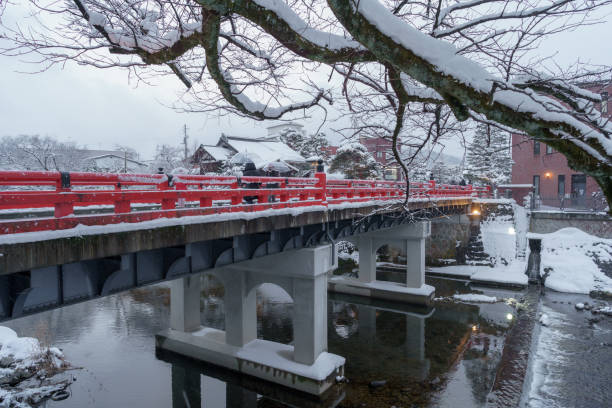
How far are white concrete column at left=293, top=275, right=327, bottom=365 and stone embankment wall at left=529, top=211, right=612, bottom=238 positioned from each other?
25736 millimetres

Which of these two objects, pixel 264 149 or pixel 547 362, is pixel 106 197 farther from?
pixel 264 149

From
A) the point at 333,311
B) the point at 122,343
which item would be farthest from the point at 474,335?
the point at 122,343

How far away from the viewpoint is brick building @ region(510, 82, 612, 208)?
110 feet

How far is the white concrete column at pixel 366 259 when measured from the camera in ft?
73.0

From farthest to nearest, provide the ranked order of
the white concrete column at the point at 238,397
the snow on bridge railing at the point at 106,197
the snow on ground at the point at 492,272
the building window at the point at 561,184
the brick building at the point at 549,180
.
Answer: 1. the building window at the point at 561,184
2. the brick building at the point at 549,180
3. the snow on ground at the point at 492,272
4. the white concrete column at the point at 238,397
5. the snow on bridge railing at the point at 106,197

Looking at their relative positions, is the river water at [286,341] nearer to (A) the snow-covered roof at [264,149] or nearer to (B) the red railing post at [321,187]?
(B) the red railing post at [321,187]

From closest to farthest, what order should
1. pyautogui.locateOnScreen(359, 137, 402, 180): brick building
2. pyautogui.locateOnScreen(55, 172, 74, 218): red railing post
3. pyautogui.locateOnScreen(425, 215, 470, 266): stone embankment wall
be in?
1. pyautogui.locateOnScreen(55, 172, 74, 218): red railing post
2. pyautogui.locateOnScreen(359, 137, 402, 180): brick building
3. pyautogui.locateOnScreen(425, 215, 470, 266): stone embankment wall

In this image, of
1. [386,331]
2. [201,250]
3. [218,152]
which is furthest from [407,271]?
[218,152]

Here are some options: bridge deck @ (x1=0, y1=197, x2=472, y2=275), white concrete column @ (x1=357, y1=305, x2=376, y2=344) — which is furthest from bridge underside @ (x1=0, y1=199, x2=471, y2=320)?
white concrete column @ (x1=357, y1=305, x2=376, y2=344)

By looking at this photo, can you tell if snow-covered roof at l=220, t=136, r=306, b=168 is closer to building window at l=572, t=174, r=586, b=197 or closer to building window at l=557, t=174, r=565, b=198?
building window at l=557, t=174, r=565, b=198

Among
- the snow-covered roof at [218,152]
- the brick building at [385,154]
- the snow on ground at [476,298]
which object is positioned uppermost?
the snow-covered roof at [218,152]

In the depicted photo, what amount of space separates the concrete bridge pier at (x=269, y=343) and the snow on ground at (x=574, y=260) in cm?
1845

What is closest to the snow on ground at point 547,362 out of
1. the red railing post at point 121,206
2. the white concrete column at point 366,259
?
the white concrete column at point 366,259

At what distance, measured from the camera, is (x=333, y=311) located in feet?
65.0
